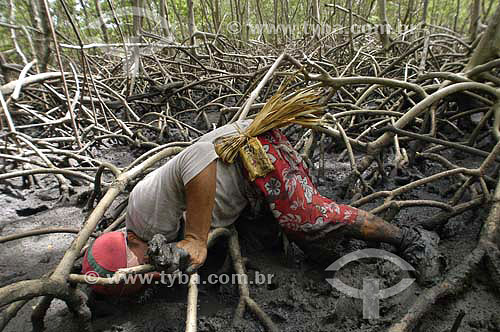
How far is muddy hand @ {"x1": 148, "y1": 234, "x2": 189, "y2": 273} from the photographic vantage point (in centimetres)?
90

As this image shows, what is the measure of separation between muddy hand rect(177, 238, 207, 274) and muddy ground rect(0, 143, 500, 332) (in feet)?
0.93

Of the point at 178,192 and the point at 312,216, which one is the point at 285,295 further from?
the point at 178,192

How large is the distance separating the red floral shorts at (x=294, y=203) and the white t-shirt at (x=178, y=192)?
0.12m

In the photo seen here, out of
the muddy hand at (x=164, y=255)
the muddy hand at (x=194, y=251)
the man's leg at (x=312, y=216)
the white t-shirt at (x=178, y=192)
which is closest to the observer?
the muddy hand at (x=164, y=255)

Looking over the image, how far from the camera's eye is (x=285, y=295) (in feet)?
4.42

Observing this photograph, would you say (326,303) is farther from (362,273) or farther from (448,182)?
(448,182)

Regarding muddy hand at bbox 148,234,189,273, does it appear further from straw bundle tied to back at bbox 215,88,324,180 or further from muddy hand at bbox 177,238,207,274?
Result: straw bundle tied to back at bbox 215,88,324,180

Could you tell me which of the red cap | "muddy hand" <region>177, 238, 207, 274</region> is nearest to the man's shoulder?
"muddy hand" <region>177, 238, 207, 274</region>

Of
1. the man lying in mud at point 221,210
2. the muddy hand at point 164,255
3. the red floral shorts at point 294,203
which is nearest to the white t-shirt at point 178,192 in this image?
the man lying in mud at point 221,210

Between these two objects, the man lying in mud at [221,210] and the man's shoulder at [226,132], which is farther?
the man's shoulder at [226,132]

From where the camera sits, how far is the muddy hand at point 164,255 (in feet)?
2.95

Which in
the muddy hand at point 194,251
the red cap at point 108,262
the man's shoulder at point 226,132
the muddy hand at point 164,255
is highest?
the man's shoulder at point 226,132

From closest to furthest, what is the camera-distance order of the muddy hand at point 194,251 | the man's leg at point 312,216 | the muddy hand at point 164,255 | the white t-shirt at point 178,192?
the muddy hand at point 164,255 < the muddy hand at point 194,251 < the white t-shirt at point 178,192 < the man's leg at point 312,216

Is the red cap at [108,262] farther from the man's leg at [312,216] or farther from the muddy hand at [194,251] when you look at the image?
the man's leg at [312,216]
